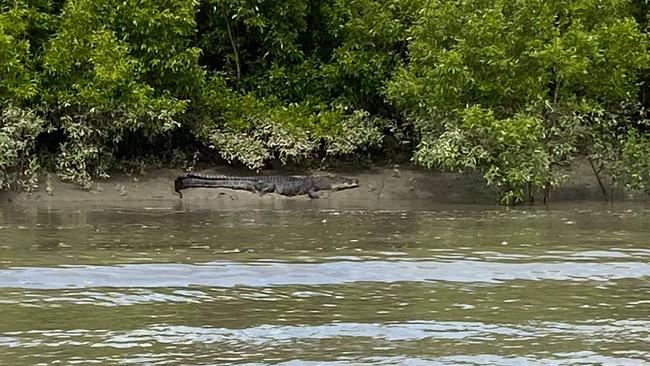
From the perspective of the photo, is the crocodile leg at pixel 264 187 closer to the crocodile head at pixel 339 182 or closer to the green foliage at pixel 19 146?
the crocodile head at pixel 339 182

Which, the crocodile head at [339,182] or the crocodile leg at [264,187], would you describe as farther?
the crocodile head at [339,182]

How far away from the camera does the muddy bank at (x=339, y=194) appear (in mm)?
17469

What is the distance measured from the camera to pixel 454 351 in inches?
248

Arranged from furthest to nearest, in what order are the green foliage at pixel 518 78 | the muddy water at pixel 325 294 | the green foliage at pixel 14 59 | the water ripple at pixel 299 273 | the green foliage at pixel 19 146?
the green foliage at pixel 19 146
the green foliage at pixel 14 59
the green foliage at pixel 518 78
the water ripple at pixel 299 273
the muddy water at pixel 325 294

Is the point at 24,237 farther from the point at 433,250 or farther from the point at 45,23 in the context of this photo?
the point at 45,23

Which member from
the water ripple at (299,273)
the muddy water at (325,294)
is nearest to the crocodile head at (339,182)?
the muddy water at (325,294)

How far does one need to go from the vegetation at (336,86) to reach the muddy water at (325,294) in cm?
397

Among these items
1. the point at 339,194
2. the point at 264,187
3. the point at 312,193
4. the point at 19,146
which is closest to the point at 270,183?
the point at 264,187

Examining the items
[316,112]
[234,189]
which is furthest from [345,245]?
[316,112]

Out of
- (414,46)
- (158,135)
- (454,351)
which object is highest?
(414,46)

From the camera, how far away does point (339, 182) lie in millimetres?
19516

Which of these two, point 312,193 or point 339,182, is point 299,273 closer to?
point 312,193

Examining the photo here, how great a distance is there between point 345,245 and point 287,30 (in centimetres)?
1094

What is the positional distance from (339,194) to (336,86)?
9.76 feet
